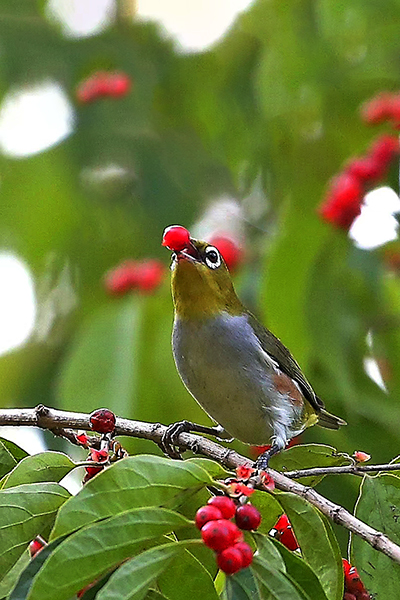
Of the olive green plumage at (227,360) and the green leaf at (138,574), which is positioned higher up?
the olive green plumage at (227,360)

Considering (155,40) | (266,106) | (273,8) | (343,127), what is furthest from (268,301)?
(155,40)

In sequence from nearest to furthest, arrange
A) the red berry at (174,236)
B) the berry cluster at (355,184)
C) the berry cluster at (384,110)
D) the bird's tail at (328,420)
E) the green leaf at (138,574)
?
the green leaf at (138,574)
the red berry at (174,236)
the bird's tail at (328,420)
the berry cluster at (355,184)
the berry cluster at (384,110)

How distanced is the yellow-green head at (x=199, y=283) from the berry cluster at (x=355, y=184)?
53.7 inches

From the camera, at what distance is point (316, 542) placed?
1.92m

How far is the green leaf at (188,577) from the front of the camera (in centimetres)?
173

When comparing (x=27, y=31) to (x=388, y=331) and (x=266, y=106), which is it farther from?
(x=388, y=331)

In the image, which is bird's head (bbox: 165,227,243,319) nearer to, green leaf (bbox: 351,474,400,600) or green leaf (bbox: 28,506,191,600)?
green leaf (bbox: 351,474,400,600)

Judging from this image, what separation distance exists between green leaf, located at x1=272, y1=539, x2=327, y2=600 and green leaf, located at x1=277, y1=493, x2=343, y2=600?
170mm

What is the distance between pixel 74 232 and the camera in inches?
238

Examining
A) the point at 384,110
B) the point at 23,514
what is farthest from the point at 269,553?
the point at 384,110

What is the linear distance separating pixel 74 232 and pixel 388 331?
2258mm

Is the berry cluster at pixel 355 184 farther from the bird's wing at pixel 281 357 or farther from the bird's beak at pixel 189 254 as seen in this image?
the bird's beak at pixel 189 254

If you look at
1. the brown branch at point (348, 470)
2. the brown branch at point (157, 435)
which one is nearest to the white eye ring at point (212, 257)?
the brown branch at point (157, 435)

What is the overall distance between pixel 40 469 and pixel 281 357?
196 centimetres
